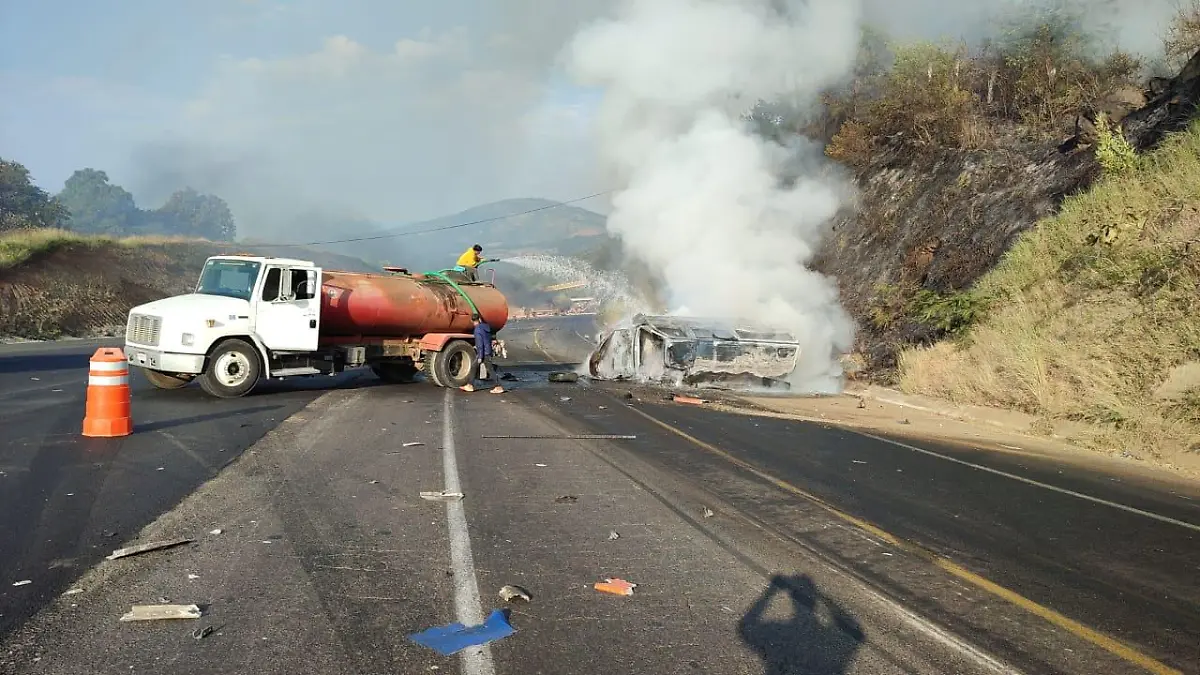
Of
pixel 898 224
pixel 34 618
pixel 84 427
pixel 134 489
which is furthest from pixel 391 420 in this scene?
pixel 898 224

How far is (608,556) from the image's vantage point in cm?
575

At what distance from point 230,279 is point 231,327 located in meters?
1.29

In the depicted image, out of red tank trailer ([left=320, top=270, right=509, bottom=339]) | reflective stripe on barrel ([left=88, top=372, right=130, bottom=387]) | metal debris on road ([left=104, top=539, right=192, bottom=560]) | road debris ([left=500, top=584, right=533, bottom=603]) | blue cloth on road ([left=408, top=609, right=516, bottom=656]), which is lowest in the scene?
blue cloth on road ([left=408, top=609, right=516, bottom=656])

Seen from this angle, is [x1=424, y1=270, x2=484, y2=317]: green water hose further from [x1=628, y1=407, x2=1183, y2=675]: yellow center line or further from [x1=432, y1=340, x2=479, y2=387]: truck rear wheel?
[x1=628, y1=407, x2=1183, y2=675]: yellow center line

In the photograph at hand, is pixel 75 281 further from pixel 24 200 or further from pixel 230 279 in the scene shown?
pixel 24 200

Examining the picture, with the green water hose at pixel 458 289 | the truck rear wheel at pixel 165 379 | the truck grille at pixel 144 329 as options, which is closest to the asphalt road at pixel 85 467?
the truck rear wheel at pixel 165 379

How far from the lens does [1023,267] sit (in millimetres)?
18000

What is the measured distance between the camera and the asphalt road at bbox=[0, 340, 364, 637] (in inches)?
213

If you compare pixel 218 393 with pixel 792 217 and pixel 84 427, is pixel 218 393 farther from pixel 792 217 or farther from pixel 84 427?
pixel 792 217

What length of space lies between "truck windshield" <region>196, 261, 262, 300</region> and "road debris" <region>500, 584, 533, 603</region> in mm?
11763

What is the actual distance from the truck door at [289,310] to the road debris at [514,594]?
37.3ft

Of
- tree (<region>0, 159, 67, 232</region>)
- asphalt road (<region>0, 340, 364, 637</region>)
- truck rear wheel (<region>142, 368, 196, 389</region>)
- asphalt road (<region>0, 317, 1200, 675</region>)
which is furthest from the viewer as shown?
tree (<region>0, 159, 67, 232</region>)

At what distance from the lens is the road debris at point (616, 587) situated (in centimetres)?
505

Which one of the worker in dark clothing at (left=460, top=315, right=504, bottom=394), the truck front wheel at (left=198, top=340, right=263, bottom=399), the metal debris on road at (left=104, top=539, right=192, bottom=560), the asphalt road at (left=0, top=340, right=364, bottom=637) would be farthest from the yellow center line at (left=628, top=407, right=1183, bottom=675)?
the worker in dark clothing at (left=460, top=315, right=504, bottom=394)
